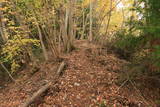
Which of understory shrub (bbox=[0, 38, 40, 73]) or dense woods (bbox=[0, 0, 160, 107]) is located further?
understory shrub (bbox=[0, 38, 40, 73])

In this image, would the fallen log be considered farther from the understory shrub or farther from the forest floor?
the understory shrub

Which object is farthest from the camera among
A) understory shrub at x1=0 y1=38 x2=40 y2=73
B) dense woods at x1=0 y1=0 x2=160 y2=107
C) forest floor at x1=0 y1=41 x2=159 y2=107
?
understory shrub at x1=0 y1=38 x2=40 y2=73

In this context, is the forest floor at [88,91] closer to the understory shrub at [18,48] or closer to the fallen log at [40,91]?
the fallen log at [40,91]

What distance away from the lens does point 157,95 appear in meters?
3.74

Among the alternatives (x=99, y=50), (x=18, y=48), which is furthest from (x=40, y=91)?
(x=99, y=50)

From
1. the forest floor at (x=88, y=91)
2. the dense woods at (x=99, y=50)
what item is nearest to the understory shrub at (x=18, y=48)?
the dense woods at (x=99, y=50)

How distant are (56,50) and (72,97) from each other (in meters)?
2.31

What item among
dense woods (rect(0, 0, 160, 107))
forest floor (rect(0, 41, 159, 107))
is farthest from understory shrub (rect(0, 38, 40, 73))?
forest floor (rect(0, 41, 159, 107))

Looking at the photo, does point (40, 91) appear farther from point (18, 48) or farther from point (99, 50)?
point (99, 50)

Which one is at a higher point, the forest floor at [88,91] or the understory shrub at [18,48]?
the understory shrub at [18,48]

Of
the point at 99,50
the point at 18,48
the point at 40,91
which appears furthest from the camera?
the point at 99,50

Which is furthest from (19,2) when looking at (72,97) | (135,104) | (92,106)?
(135,104)

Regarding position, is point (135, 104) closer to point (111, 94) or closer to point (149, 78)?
point (111, 94)

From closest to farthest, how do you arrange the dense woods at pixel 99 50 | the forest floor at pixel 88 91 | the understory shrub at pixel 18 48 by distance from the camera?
1. the dense woods at pixel 99 50
2. the forest floor at pixel 88 91
3. the understory shrub at pixel 18 48
